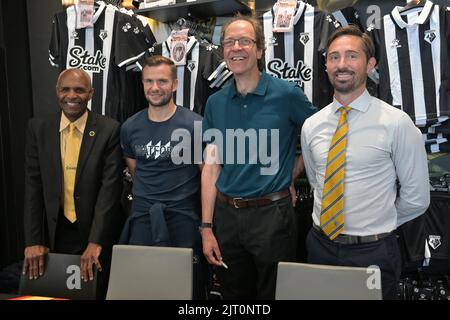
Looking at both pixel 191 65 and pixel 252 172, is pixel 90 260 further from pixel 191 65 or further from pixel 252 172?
pixel 191 65

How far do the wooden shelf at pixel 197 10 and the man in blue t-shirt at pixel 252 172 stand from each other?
109 cm

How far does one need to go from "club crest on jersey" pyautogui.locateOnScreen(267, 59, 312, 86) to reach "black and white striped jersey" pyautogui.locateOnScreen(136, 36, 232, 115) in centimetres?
35

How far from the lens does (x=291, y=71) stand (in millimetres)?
2713

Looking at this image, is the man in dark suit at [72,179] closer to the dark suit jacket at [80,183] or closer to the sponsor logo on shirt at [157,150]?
the dark suit jacket at [80,183]

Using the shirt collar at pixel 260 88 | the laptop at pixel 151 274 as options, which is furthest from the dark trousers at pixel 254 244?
the shirt collar at pixel 260 88

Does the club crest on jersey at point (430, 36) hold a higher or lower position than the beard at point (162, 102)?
higher

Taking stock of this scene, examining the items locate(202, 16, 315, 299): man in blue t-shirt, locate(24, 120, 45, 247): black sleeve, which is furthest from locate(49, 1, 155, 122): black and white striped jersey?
locate(202, 16, 315, 299): man in blue t-shirt

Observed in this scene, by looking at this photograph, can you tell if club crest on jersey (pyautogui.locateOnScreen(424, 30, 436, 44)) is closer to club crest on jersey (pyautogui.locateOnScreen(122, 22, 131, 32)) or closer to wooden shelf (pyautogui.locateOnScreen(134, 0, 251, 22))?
wooden shelf (pyautogui.locateOnScreen(134, 0, 251, 22))

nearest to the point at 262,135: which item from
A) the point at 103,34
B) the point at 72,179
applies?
the point at 72,179

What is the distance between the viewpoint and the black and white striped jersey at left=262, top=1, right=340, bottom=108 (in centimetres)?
266

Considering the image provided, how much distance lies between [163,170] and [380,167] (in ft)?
3.53

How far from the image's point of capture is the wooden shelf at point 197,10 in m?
2.96
